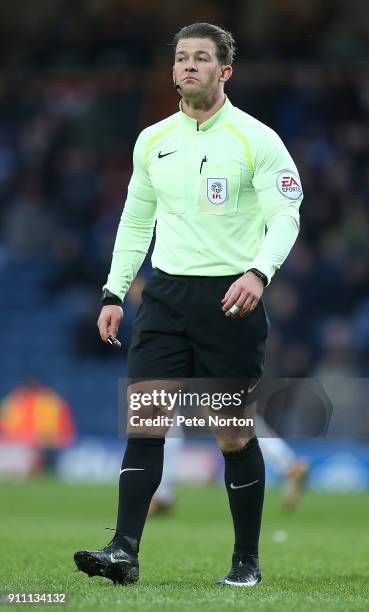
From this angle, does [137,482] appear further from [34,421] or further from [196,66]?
[34,421]

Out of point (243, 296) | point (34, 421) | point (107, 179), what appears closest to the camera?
point (243, 296)

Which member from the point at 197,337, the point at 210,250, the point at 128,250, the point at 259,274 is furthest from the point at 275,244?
the point at 128,250

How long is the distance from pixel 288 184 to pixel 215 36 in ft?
2.20

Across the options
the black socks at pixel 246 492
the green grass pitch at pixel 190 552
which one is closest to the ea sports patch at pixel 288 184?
the black socks at pixel 246 492

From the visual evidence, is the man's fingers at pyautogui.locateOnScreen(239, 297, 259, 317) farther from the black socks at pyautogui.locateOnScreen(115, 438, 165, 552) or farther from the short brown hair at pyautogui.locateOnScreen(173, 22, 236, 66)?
the short brown hair at pyautogui.locateOnScreen(173, 22, 236, 66)

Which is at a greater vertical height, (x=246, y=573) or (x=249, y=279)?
(x=249, y=279)

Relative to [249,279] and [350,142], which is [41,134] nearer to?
[350,142]

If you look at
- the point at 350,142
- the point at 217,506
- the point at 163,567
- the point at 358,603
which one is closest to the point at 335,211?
the point at 350,142

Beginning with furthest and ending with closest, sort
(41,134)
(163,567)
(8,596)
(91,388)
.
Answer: (41,134) → (91,388) → (163,567) → (8,596)

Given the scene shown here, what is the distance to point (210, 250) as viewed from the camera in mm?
5352

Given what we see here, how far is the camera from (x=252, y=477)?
17.7ft

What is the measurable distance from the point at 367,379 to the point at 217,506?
4499 millimetres

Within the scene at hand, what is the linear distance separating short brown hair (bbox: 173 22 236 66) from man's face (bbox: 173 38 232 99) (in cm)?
2

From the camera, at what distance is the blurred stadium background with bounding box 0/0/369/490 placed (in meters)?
15.9
